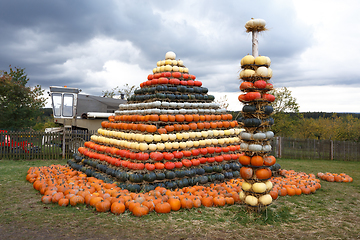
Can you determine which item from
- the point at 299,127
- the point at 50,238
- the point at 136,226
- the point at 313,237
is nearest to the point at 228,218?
the point at 313,237

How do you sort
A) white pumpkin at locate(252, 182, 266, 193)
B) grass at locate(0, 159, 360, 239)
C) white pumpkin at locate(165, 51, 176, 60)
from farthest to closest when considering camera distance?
white pumpkin at locate(165, 51, 176, 60) < white pumpkin at locate(252, 182, 266, 193) < grass at locate(0, 159, 360, 239)

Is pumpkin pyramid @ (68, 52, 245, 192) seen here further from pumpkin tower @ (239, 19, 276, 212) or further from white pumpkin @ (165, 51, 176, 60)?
pumpkin tower @ (239, 19, 276, 212)

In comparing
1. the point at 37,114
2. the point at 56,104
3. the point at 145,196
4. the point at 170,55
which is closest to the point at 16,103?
the point at 37,114

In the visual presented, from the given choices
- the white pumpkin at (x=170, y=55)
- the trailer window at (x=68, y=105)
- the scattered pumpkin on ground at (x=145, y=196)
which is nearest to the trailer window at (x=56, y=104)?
the trailer window at (x=68, y=105)

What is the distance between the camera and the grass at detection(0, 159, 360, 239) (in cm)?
498

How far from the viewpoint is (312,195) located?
803cm

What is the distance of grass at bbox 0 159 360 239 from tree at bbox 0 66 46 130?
1677 centimetres

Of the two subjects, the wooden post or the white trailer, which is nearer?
the wooden post

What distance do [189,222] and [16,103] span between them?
22.1 metres

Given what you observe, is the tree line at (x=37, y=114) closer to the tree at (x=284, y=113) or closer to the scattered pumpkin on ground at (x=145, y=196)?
the tree at (x=284, y=113)

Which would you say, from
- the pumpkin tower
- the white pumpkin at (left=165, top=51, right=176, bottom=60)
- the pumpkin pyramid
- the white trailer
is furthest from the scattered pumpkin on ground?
the white trailer

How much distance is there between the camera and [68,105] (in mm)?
17562

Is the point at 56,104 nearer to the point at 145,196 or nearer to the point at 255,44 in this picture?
the point at 145,196

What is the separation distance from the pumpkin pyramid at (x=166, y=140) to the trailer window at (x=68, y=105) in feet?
24.0
